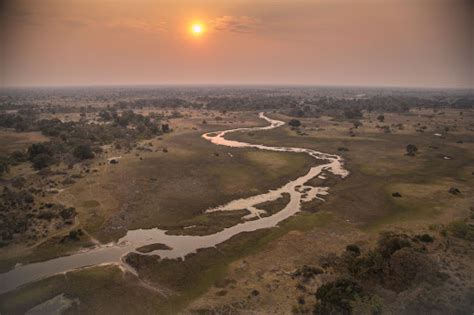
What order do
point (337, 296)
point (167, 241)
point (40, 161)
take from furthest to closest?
point (40, 161)
point (167, 241)
point (337, 296)

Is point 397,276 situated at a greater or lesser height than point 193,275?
greater

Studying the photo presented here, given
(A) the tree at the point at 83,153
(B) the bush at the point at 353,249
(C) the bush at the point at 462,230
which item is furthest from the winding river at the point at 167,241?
(A) the tree at the point at 83,153

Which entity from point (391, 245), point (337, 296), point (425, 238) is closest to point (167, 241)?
Result: point (337, 296)

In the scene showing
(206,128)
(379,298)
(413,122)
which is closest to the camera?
(379,298)

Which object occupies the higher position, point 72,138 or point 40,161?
point 72,138

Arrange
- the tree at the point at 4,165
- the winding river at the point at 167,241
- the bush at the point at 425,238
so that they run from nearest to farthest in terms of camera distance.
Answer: the winding river at the point at 167,241
the bush at the point at 425,238
the tree at the point at 4,165

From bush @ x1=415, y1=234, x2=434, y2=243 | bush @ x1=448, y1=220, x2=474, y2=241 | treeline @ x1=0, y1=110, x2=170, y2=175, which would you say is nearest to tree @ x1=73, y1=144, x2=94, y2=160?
treeline @ x1=0, y1=110, x2=170, y2=175

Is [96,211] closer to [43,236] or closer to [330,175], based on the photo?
[43,236]

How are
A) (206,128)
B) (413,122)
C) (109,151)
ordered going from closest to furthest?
(109,151) < (206,128) < (413,122)

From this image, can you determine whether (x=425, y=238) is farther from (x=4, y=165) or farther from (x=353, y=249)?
(x=4, y=165)

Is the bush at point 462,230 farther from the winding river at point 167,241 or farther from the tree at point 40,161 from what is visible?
the tree at point 40,161

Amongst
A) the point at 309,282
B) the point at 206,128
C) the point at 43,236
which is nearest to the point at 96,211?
the point at 43,236
